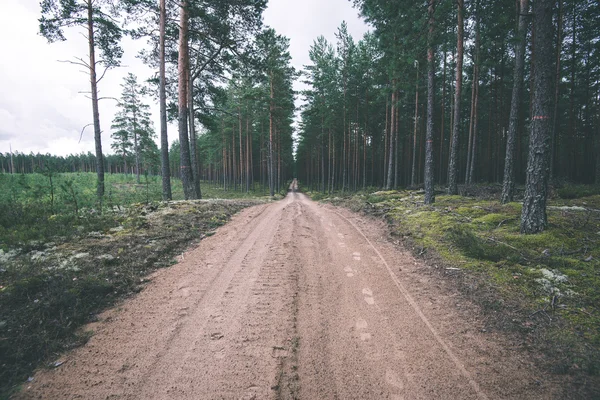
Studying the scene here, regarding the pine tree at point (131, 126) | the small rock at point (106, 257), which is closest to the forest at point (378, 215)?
the small rock at point (106, 257)

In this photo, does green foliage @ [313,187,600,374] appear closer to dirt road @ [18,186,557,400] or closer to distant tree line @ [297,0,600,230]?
Result: dirt road @ [18,186,557,400]

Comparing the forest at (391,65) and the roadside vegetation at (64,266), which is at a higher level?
the forest at (391,65)

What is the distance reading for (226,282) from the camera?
14.3 ft

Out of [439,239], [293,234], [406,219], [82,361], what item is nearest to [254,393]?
[82,361]

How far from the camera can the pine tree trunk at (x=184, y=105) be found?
11391 millimetres

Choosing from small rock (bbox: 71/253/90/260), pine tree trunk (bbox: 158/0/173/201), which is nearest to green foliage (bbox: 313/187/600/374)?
small rock (bbox: 71/253/90/260)

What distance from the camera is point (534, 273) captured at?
427cm

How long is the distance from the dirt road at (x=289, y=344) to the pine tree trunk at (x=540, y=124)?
355 centimetres

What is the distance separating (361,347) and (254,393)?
1.39 metres

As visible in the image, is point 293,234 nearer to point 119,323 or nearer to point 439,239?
point 439,239

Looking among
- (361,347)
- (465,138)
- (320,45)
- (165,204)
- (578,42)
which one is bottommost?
(361,347)

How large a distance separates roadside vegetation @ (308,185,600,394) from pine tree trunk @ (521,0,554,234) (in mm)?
513

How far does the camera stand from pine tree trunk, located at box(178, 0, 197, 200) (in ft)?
37.4

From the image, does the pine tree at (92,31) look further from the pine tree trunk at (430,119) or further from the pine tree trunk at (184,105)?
the pine tree trunk at (430,119)
